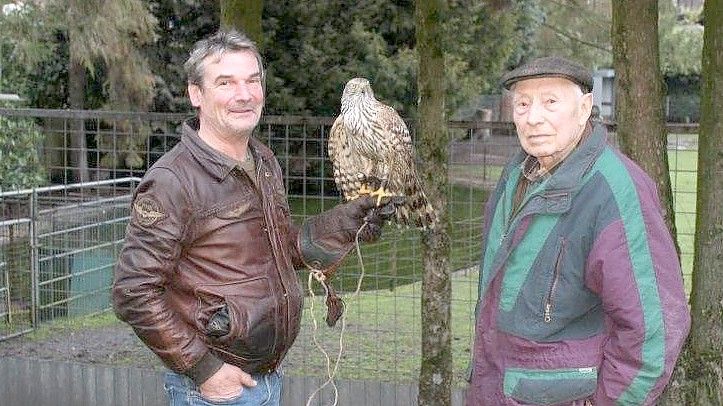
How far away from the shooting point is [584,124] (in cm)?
245

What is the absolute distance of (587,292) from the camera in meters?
2.34

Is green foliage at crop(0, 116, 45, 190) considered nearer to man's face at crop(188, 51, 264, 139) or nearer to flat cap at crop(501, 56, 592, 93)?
man's face at crop(188, 51, 264, 139)

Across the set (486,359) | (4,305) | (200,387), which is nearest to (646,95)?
(486,359)

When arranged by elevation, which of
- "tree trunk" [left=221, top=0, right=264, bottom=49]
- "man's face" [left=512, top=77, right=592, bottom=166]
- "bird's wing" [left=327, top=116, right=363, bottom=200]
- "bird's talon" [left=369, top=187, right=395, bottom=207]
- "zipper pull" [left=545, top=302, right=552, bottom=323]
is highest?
"tree trunk" [left=221, top=0, right=264, bottom=49]

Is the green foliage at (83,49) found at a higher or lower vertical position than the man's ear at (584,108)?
higher

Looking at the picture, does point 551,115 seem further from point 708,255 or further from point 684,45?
point 684,45

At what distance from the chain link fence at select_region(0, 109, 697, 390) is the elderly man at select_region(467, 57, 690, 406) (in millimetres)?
2349

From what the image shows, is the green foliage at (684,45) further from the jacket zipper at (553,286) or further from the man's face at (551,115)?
the jacket zipper at (553,286)

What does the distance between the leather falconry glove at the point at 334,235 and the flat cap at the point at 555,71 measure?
98cm

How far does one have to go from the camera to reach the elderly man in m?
2.25

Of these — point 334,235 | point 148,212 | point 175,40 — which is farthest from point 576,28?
point 148,212

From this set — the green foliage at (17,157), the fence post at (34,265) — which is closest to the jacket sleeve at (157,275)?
the fence post at (34,265)

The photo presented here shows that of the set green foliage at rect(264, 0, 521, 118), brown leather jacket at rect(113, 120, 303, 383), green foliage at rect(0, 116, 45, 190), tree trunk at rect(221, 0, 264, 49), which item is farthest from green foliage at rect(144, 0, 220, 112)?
brown leather jacket at rect(113, 120, 303, 383)

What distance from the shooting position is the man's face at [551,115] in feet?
7.85
